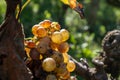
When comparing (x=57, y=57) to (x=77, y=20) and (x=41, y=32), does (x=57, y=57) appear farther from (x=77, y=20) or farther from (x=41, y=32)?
(x=77, y=20)

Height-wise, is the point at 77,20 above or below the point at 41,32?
below

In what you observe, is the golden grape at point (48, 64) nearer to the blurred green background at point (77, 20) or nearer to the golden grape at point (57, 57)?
the golden grape at point (57, 57)

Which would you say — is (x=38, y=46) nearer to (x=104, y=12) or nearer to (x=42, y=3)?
(x=42, y=3)

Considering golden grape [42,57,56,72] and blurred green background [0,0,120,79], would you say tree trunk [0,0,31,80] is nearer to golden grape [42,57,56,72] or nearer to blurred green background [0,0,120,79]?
golden grape [42,57,56,72]

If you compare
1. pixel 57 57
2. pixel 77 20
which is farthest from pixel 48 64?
pixel 77 20

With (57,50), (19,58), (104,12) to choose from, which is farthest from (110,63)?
(104,12)

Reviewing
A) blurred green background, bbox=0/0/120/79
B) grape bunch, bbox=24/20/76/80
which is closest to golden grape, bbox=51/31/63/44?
grape bunch, bbox=24/20/76/80
